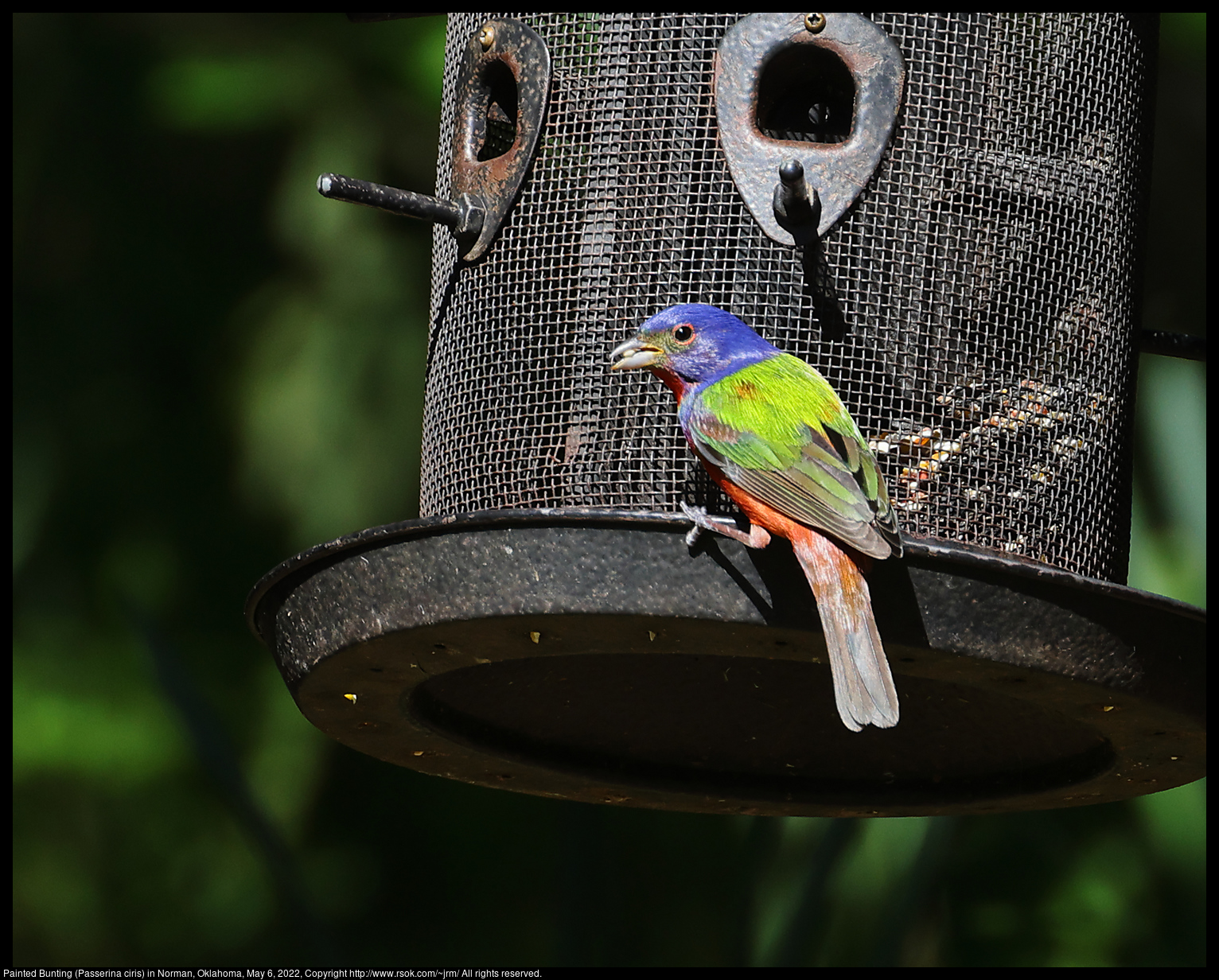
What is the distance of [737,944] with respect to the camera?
6.35 meters

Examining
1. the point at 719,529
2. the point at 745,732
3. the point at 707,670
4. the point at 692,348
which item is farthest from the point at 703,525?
the point at 745,732

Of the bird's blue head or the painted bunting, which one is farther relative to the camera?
the bird's blue head

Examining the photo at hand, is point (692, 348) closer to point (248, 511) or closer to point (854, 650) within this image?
point (854, 650)

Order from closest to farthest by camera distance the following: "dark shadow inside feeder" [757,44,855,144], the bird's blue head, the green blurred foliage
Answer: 1. the bird's blue head
2. "dark shadow inside feeder" [757,44,855,144]
3. the green blurred foliage

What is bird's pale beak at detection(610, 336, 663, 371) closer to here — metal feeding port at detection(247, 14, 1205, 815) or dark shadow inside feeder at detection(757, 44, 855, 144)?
metal feeding port at detection(247, 14, 1205, 815)

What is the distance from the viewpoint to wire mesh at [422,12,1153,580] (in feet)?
12.6

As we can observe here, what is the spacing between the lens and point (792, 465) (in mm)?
3404

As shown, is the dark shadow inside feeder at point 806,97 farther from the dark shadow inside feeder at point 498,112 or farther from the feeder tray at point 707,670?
the feeder tray at point 707,670

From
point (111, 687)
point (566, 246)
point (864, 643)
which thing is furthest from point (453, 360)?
point (111, 687)

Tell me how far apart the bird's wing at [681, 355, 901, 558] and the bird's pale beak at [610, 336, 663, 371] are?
126 mm

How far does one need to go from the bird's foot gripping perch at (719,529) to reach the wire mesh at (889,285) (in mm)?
370

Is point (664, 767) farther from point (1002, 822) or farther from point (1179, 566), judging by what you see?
point (1002, 822)

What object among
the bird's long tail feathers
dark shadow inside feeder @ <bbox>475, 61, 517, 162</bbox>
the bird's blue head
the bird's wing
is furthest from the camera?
dark shadow inside feeder @ <bbox>475, 61, 517, 162</bbox>

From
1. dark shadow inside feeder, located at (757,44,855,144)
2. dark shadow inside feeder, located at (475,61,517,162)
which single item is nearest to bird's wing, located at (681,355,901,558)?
dark shadow inside feeder, located at (757,44,855,144)
